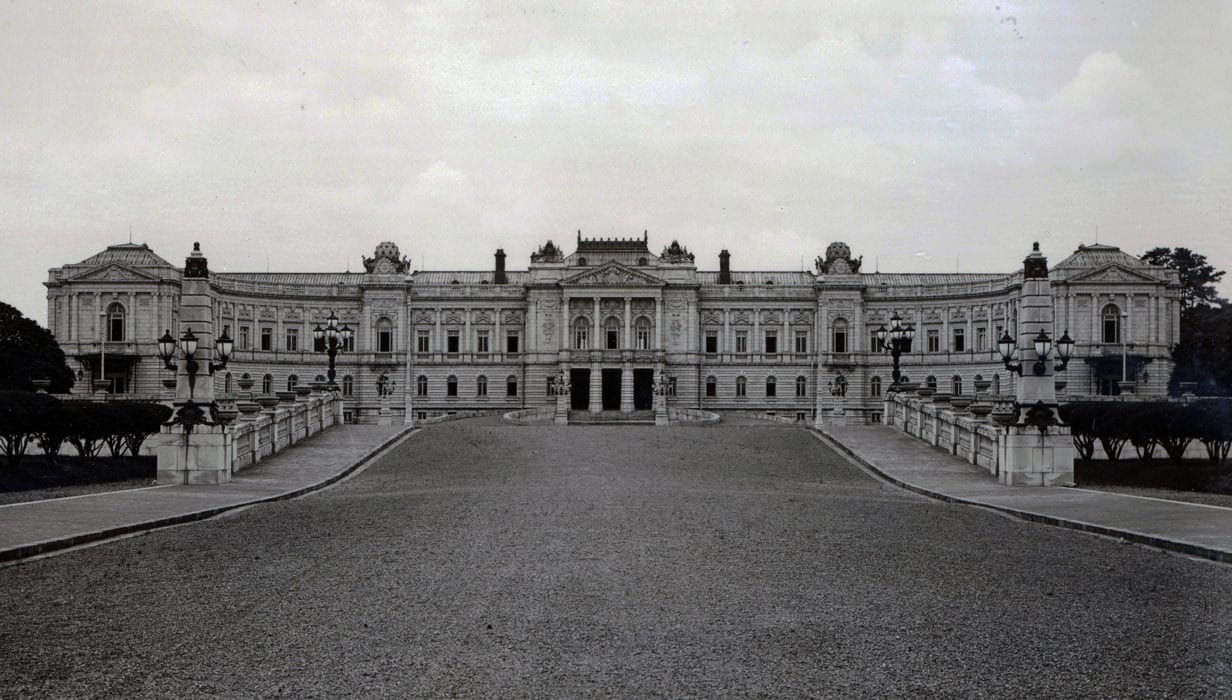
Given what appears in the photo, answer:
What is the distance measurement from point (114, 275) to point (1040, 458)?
73230 mm

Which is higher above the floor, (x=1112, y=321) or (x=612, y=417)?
(x=1112, y=321)

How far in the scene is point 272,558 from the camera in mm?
14805

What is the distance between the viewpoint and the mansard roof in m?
85.1

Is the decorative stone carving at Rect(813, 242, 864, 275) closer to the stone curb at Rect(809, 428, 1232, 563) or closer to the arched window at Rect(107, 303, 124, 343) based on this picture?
the arched window at Rect(107, 303, 124, 343)

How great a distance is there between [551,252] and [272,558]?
7818 centimetres

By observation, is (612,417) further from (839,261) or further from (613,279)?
(839,261)

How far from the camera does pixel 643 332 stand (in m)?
89.1

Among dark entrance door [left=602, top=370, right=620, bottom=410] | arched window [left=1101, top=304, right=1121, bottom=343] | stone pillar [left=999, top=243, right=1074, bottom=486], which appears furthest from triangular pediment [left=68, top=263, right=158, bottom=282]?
stone pillar [left=999, top=243, right=1074, bottom=486]

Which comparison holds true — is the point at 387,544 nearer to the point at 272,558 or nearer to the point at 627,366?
the point at 272,558

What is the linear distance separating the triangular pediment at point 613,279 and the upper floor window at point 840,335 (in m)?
14.3

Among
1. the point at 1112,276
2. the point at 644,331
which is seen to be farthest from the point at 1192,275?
the point at 644,331

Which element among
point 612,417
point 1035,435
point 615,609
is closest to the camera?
point 615,609

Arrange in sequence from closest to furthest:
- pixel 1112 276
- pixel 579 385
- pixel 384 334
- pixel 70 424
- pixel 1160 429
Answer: pixel 70 424, pixel 1160 429, pixel 1112 276, pixel 579 385, pixel 384 334

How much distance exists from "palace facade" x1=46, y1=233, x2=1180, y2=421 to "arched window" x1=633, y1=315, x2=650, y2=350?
10cm
